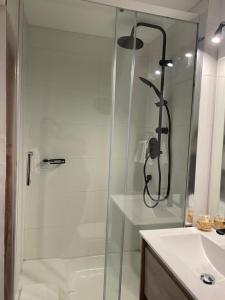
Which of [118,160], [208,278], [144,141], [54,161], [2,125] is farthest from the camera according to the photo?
[54,161]

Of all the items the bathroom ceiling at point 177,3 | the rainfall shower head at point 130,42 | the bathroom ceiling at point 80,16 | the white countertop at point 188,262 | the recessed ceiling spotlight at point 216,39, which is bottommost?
the white countertop at point 188,262

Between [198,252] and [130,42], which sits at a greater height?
[130,42]

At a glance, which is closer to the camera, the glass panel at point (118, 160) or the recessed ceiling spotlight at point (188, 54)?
the recessed ceiling spotlight at point (188, 54)

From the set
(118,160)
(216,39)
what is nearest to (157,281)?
(118,160)

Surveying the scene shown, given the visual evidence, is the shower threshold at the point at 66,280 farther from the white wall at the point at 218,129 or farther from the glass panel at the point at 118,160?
the white wall at the point at 218,129

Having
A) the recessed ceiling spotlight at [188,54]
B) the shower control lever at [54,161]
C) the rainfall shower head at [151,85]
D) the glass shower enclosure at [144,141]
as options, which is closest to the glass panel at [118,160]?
the glass shower enclosure at [144,141]

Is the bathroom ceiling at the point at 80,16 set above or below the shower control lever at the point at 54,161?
above

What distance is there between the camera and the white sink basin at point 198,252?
48.9 inches

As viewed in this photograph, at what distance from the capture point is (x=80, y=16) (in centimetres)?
192

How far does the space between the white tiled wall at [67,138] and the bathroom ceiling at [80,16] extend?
0.11 metres

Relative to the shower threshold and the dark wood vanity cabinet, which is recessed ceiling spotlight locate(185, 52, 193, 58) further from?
the shower threshold

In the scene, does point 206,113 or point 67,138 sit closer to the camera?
point 206,113

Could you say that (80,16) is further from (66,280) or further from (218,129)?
(66,280)

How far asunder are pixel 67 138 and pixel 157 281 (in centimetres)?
153
